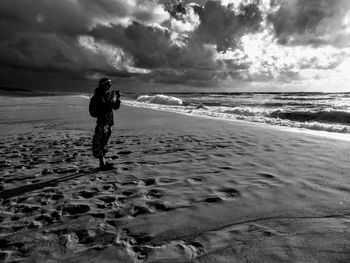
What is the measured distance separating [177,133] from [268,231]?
749 centimetres

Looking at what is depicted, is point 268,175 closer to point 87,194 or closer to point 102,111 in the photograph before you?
point 87,194

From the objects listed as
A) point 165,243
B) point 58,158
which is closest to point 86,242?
point 165,243

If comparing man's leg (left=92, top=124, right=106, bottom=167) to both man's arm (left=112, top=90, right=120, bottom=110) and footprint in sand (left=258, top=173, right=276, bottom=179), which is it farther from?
footprint in sand (left=258, top=173, right=276, bottom=179)

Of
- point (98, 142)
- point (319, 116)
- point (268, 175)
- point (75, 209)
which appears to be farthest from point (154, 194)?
point (319, 116)

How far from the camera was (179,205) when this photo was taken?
4238 millimetres

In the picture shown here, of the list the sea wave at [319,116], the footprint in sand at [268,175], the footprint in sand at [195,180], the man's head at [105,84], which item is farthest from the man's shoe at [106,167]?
the sea wave at [319,116]

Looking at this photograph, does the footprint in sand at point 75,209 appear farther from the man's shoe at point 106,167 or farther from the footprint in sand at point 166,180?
the man's shoe at point 106,167

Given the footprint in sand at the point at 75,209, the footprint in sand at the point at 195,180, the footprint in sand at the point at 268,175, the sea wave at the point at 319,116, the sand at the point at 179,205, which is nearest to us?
the sand at the point at 179,205

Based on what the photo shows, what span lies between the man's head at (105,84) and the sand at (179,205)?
1729 mm

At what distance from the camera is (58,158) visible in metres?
7.35

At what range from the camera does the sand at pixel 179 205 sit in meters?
3.08

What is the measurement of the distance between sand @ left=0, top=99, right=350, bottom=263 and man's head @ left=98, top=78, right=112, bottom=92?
1729 mm

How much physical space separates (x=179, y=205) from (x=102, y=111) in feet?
10.6

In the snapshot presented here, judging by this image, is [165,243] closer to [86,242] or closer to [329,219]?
[86,242]
